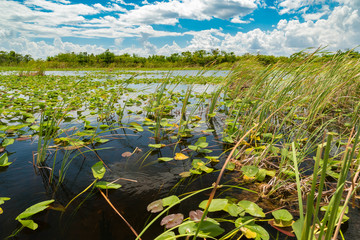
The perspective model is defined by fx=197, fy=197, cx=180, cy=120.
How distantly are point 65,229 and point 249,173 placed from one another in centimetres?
121

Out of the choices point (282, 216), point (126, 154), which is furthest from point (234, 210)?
point (126, 154)

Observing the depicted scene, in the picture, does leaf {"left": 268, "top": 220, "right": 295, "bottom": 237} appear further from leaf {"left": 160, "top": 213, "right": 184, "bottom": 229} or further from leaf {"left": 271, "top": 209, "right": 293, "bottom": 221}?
leaf {"left": 160, "top": 213, "right": 184, "bottom": 229}

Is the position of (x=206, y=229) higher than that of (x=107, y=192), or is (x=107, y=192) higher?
(x=206, y=229)

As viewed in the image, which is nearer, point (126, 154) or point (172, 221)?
point (172, 221)

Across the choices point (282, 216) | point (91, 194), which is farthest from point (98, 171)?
point (282, 216)

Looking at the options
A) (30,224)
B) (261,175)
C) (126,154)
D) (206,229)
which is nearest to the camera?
(206,229)

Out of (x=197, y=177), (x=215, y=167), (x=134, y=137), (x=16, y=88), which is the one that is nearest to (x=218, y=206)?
(x=197, y=177)

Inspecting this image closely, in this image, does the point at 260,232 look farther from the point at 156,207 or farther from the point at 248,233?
the point at 156,207

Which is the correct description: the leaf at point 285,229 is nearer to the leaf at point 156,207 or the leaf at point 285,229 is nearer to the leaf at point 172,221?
the leaf at point 172,221

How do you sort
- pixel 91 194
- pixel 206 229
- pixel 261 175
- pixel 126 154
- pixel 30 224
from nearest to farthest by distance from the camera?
pixel 206 229
pixel 30 224
pixel 91 194
pixel 261 175
pixel 126 154

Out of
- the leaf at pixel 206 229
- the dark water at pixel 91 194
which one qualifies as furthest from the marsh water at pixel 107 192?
the leaf at pixel 206 229

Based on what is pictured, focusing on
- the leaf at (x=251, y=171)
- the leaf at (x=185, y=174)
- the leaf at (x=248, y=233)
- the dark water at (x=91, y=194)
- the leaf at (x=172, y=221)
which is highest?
the leaf at (x=251, y=171)

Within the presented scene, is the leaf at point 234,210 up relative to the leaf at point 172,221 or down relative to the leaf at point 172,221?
up

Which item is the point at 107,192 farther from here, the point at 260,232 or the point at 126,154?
the point at 260,232
